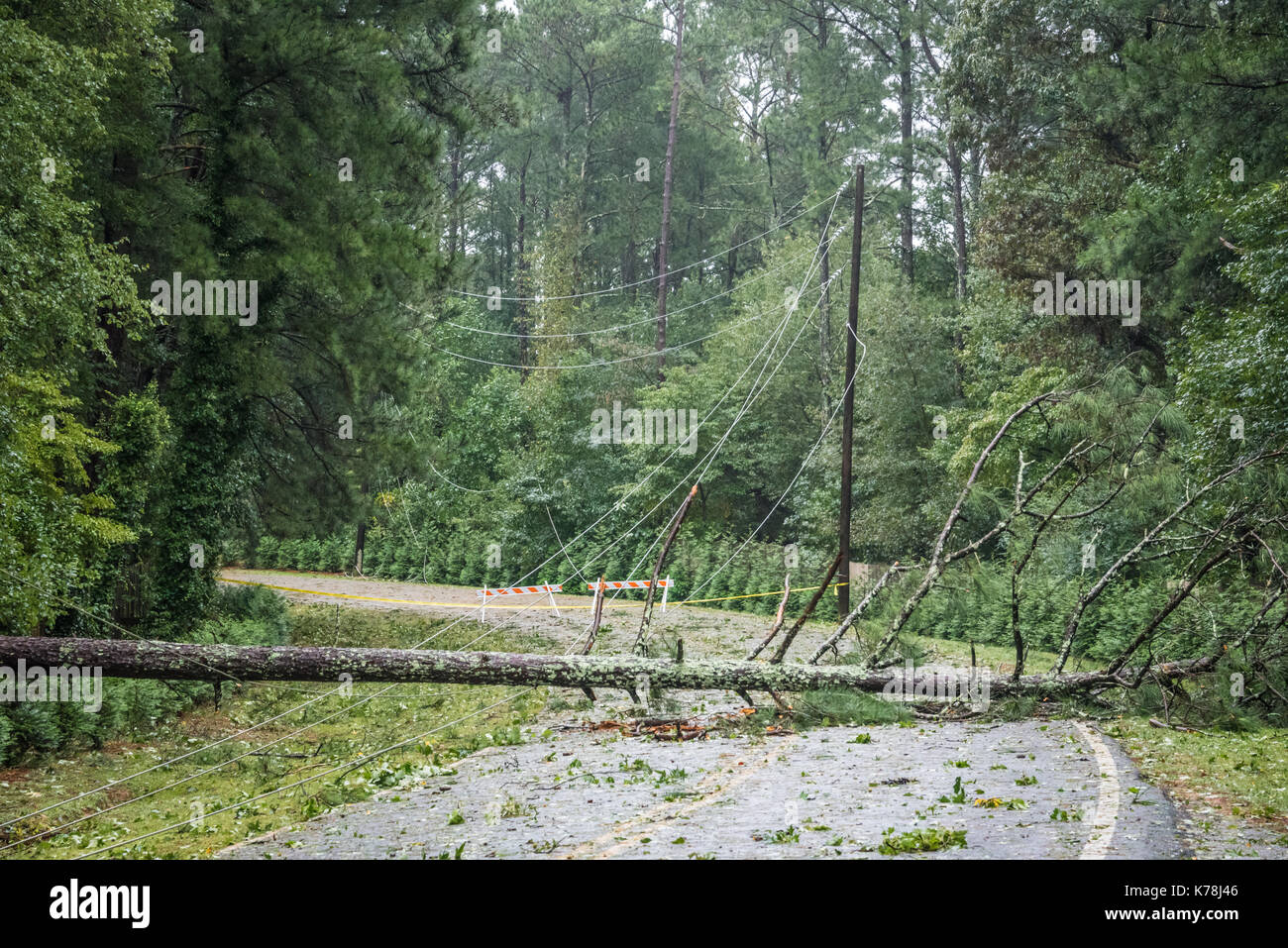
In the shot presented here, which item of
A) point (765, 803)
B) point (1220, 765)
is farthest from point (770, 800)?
point (1220, 765)

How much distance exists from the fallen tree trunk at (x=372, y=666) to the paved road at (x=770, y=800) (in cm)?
67

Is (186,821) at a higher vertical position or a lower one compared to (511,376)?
lower

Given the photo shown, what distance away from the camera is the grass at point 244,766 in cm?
816

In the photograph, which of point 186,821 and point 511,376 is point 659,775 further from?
point 511,376

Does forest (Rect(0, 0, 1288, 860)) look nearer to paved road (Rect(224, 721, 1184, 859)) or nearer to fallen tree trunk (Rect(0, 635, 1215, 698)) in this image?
fallen tree trunk (Rect(0, 635, 1215, 698))

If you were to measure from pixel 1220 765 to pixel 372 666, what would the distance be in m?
6.61

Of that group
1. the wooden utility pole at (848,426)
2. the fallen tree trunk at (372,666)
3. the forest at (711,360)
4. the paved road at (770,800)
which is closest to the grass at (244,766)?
the forest at (711,360)

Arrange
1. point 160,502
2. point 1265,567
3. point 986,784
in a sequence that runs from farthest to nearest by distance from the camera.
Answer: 1. point 160,502
2. point 1265,567
3. point 986,784

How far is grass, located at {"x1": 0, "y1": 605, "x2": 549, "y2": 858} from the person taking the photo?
8.16m

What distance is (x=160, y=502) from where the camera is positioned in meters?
16.5

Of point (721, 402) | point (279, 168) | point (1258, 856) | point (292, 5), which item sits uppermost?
point (292, 5)

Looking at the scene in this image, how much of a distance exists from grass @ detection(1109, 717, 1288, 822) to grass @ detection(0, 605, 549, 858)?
5.83 m
